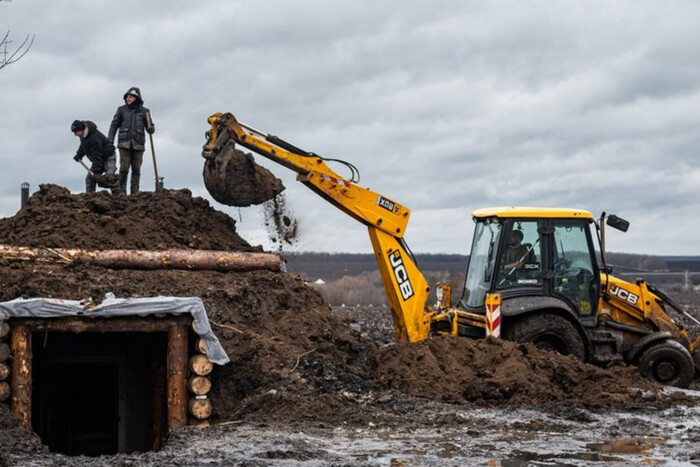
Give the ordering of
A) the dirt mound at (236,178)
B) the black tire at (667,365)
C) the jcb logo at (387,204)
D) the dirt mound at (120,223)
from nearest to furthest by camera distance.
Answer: the dirt mound at (120,223), the dirt mound at (236,178), the black tire at (667,365), the jcb logo at (387,204)

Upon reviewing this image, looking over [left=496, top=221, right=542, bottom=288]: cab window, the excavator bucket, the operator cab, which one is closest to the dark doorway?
the excavator bucket

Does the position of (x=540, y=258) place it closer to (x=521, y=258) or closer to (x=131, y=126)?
(x=521, y=258)

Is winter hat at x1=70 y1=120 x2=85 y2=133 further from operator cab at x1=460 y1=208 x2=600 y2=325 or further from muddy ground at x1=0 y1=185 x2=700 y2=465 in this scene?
operator cab at x1=460 y1=208 x2=600 y2=325

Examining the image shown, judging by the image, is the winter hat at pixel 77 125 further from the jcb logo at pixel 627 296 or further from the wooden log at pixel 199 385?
the jcb logo at pixel 627 296

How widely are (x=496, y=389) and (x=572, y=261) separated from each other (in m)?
2.91

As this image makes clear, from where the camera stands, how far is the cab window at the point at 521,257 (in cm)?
1597

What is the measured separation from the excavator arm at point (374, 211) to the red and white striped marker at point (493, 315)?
3.75ft

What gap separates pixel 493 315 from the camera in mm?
15602

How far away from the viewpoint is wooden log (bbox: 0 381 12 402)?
1320cm

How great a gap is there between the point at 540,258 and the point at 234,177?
15.1ft

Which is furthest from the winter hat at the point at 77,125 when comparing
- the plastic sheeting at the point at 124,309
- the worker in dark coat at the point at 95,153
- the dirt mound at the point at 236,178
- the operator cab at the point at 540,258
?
the operator cab at the point at 540,258

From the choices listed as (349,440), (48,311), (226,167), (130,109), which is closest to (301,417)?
(349,440)

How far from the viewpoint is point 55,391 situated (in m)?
16.4

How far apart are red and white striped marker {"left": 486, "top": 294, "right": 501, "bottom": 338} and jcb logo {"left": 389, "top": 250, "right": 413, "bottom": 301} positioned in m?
1.29
